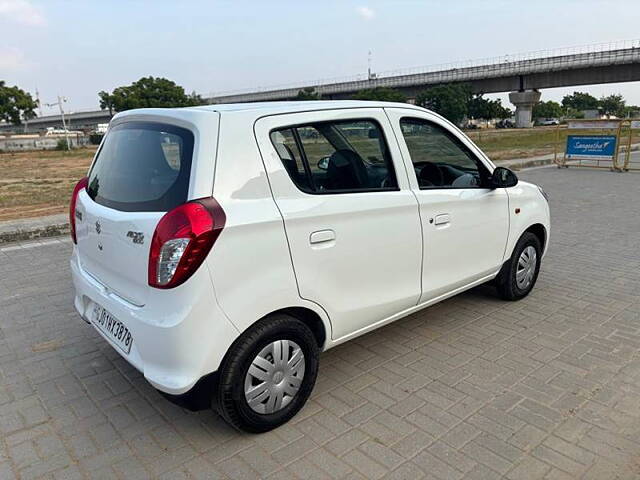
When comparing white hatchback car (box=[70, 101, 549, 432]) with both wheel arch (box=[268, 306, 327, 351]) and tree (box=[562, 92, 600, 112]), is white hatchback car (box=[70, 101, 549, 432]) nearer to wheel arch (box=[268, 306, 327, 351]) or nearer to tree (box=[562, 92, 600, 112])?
wheel arch (box=[268, 306, 327, 351])

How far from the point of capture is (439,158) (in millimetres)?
3803

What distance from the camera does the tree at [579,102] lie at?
116 metres

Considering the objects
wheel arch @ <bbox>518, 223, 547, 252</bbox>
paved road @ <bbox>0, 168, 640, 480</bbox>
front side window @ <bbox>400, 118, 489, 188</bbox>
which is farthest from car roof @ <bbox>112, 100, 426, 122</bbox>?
wheel arch @ <bbox>518, 223, 547, 252</bbox>

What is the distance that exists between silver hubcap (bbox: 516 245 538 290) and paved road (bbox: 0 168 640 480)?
0.19 meters

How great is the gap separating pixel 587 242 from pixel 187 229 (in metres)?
6.07

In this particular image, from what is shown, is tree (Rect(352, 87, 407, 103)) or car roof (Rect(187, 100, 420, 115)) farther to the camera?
tree (Rect(352, 87, 407, 103))

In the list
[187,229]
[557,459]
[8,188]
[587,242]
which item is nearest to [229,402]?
[187,229]

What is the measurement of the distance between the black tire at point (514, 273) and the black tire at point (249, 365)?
223 centimetres

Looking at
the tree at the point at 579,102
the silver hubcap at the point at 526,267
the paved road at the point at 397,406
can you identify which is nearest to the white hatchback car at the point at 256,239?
the paved road at the point at 397,406

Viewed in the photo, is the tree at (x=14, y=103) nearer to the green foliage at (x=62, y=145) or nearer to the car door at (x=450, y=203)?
the green foliage at (x=62, y=145)

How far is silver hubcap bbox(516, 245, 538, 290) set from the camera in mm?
4402

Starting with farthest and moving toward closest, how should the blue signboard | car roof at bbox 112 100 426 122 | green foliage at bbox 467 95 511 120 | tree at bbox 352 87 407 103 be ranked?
1. green foliage at bbox 467 95 511 120
2. tree at bbox 352 87 407 103
3. the blue signboard
4. car roof at bbox 112 100 426 122

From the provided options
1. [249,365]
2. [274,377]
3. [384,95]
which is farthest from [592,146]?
[384,95]

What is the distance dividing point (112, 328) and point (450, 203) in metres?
2.34
